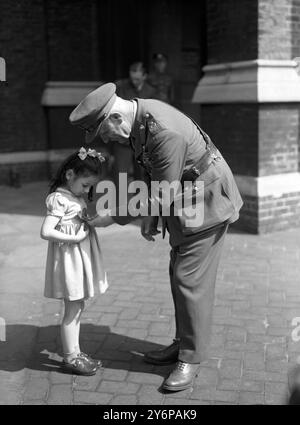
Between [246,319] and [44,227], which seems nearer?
[44,227]

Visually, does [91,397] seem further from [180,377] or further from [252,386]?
[252,386]

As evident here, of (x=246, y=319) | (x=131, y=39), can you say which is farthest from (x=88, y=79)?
(x=246, y=319)

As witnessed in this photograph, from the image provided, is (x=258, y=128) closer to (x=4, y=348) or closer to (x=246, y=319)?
(x=246, y=319)

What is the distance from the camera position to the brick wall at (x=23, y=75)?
400 inches

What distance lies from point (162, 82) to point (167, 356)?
Answer: 242 inches

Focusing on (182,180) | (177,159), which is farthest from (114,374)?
(177,159)

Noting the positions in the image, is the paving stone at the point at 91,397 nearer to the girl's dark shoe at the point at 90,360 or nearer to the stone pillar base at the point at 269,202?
the girl's dark shoe at the point at 90,360

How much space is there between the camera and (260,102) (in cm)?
659

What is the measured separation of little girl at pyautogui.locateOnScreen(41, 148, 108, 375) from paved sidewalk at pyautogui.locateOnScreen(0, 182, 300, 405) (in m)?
0.31

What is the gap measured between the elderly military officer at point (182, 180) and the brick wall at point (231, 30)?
365 centimetres

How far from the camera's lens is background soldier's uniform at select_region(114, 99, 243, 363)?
3178 millimetres

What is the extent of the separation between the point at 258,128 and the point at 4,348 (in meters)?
3.91

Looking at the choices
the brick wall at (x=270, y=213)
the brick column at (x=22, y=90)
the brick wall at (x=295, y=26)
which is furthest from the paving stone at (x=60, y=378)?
the brick column at (x=22, y=90)
